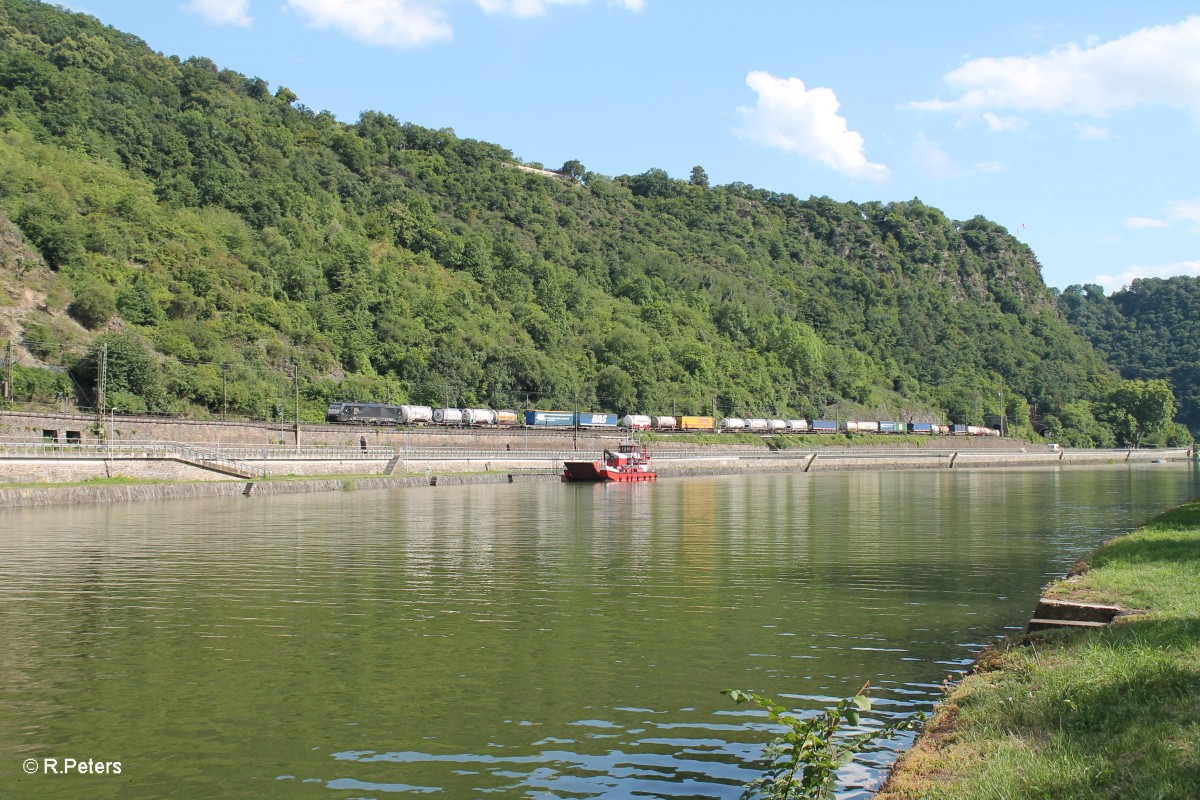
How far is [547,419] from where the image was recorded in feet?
350

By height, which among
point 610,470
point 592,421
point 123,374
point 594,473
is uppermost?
point 123,374

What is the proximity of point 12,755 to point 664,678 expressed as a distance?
25.6 ft

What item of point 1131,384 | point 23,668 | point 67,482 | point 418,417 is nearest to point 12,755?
point 23,668

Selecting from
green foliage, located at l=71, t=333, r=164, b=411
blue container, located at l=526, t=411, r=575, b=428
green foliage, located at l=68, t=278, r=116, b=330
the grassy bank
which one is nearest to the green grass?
green foliage, located at l=71, t=333, r=164, b=411

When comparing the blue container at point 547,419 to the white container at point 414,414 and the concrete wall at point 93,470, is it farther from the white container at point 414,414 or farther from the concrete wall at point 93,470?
the concrete wall at point 93,470

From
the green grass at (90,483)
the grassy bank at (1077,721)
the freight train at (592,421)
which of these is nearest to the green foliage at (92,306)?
the freight train at (592,421)

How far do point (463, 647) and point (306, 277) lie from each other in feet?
347

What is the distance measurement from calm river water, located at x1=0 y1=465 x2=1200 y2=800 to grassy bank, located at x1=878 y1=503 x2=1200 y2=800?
129 centimetres

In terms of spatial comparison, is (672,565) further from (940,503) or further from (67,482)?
(67,482)

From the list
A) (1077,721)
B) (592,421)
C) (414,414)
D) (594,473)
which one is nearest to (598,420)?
(592,421)

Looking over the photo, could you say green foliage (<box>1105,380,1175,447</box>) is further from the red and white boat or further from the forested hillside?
the red and white boat

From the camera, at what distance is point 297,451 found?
6669cm

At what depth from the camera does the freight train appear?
290 feet

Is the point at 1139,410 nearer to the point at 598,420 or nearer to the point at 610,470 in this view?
the point at 598,420
